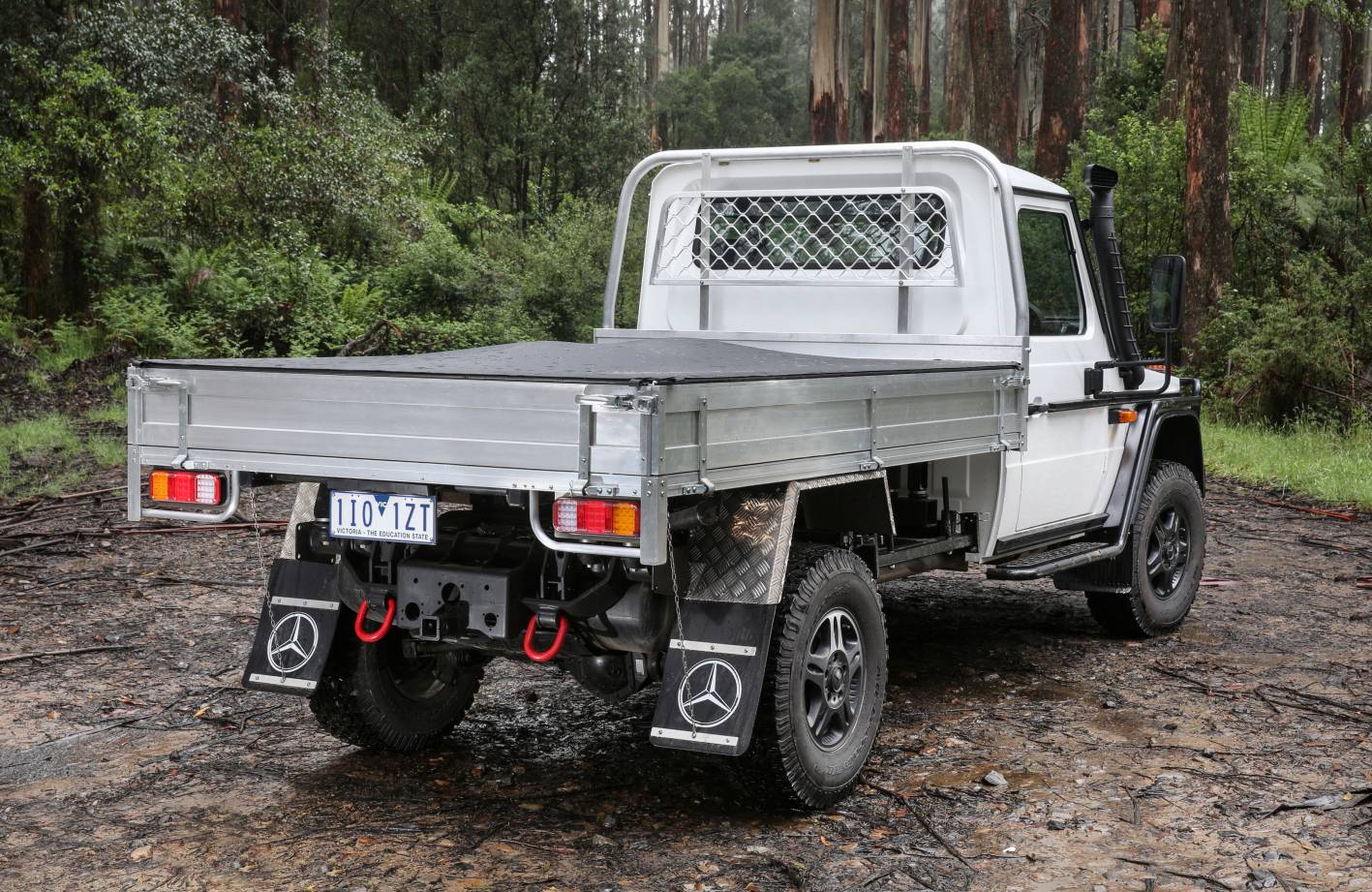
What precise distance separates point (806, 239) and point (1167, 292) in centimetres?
162

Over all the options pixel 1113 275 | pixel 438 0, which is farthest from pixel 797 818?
pixel 438 0

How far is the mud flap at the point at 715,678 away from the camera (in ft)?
13.0

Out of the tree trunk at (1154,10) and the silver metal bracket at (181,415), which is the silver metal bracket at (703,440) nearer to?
the silver metal bracket at (181,415)

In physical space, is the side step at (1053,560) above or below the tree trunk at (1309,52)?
below

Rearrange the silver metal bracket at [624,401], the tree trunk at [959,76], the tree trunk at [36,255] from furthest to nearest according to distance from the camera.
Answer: the tree trunk at [959,76]
the tree trunk at [36,255]
the silver metal bracket at [624,401]

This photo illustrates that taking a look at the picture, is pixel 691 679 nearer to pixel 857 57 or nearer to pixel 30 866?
pixel 30 866

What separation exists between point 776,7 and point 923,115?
27290 millimetres

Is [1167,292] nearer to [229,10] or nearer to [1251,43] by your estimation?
[229,10]

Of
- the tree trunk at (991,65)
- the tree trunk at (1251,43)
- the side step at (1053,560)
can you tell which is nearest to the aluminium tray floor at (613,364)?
the side step at (1053,560)

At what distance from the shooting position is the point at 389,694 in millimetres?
4898

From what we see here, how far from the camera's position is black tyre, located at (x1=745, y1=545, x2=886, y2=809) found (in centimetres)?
416

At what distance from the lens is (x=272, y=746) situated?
16.6 ft

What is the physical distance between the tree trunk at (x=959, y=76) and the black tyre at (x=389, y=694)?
28.6 metres

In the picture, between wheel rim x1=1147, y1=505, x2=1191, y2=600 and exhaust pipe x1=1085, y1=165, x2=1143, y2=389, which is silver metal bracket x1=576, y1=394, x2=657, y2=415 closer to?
exhaust pipe x1=1085, y1=165, x2=1143, y2=389
